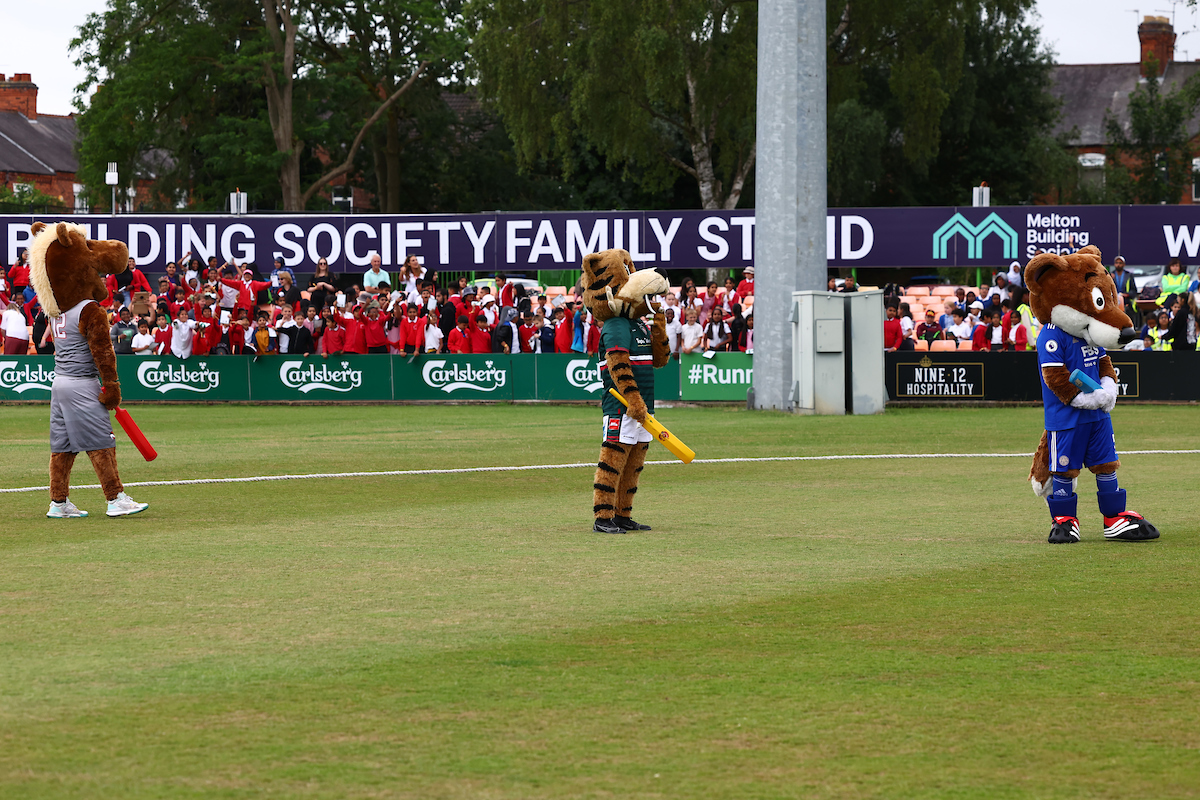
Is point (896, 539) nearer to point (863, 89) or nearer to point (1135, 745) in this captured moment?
point (1135, 745)

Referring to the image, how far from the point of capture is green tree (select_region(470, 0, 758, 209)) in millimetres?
47000

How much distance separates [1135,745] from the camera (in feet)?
16.8

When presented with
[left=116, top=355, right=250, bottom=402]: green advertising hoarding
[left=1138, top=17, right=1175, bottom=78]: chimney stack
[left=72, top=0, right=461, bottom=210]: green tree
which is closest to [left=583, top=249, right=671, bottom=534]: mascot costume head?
[left=116, top=355, right=250, bottom=402]: green advertising hoarding

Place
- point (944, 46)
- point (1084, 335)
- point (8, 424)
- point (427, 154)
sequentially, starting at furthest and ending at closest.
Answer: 1. point (427, 154)
2. point (944, 46)
3. point (8, 424)
4. point (1084, 335)

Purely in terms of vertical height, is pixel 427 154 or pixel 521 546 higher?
pixel 427 154

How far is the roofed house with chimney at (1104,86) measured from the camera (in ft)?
274

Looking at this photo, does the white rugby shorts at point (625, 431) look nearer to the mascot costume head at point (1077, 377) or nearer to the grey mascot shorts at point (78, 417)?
the mascot costume head at point (1077, 377)

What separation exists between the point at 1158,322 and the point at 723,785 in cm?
2461

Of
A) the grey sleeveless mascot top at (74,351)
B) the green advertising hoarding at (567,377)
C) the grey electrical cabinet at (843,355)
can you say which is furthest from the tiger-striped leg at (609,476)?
the green advertising hoarding at (567,377)

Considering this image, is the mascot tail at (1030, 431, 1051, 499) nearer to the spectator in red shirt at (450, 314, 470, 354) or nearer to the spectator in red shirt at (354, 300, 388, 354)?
the spectator in red shirt at (450, 314, 470, 354)

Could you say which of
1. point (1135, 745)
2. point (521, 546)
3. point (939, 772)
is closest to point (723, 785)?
point (939, 772)

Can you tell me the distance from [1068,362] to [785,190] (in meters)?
15.9

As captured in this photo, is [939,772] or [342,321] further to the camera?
[342,321]

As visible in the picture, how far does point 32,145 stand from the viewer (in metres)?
89.7
